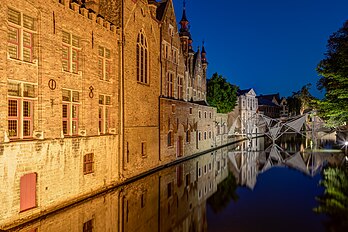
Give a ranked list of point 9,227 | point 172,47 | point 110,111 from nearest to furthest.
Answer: point 9,227 → point 110,111 → point 172,47

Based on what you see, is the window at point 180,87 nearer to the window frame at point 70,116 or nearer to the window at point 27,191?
the window frame at point 70,116

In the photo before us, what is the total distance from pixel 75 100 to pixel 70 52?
243cm

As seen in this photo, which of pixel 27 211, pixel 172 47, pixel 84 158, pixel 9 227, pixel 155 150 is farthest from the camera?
pixel 172 47

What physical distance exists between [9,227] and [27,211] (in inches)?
34.6

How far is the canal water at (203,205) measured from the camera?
10914mm

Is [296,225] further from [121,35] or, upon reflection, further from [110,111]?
[121,35]

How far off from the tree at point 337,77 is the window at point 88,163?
67.2 feet

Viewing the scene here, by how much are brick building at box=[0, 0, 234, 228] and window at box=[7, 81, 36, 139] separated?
0.13 feet

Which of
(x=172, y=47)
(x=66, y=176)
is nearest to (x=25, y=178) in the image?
(x=66, y=176)

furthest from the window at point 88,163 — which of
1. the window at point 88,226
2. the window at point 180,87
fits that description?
the window at point 180,87

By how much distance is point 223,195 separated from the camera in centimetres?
1648

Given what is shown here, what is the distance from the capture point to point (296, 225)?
1112cm

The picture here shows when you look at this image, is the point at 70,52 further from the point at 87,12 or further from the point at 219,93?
the point at 219,93

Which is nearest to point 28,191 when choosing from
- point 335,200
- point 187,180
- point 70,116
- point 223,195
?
point 70,116
